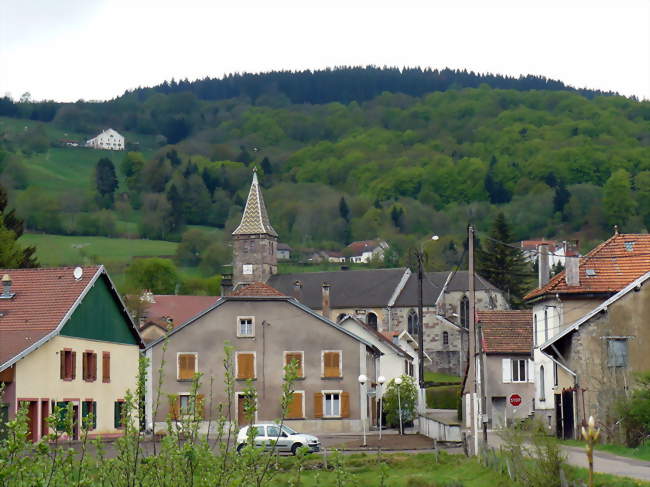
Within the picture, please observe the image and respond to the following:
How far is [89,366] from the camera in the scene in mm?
44688

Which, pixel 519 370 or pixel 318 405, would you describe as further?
pixel 318 405

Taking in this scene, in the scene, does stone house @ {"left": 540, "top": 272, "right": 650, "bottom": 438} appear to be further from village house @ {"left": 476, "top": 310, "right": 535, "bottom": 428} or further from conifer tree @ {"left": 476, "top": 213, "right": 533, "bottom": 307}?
conifer tree @ {"left": 476, "top": 213, "right": 533, "bottom": 307}

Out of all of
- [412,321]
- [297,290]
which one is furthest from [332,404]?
[297,290]

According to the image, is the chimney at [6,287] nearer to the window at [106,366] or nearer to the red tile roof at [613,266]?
the window at [106,366]

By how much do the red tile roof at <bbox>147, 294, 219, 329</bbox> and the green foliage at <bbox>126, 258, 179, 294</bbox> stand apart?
2846 cm

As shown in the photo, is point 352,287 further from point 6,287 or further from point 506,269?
point 6,287

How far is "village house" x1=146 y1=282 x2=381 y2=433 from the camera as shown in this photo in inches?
2243

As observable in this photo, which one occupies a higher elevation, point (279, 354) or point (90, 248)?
point (90, 248)

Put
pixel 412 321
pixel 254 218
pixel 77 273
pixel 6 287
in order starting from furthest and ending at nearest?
1. pixel 254 218
2. pixel 412 321
3. pixel 77 273
4. pixel 6 287

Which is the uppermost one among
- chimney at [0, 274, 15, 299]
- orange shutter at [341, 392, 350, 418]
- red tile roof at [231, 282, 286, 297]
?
red tile roof at [231, 282, 286, 297]


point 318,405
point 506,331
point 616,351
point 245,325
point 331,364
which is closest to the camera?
point 616,351

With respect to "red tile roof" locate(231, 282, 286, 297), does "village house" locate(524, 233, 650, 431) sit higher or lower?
lower

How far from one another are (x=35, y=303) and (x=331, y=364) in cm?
1809

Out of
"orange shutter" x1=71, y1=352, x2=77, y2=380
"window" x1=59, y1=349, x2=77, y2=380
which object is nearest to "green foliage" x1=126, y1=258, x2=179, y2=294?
"orange shutter" x1=71, y1=352, x2=77, y2=380
